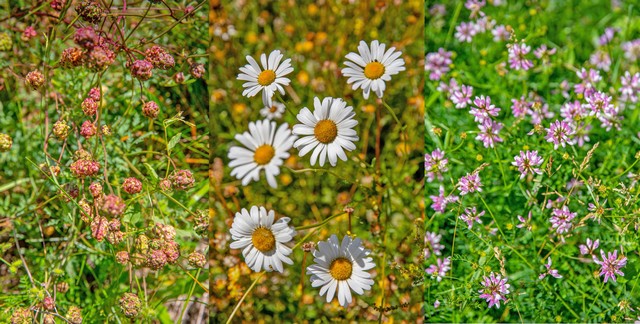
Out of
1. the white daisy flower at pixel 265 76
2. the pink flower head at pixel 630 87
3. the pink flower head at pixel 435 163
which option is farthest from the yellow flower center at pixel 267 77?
the pink flower head at pixel 630 87

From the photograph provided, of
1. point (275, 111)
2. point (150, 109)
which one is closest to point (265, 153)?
point (150, 109)

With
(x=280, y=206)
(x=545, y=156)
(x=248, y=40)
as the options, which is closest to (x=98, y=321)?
(x=280, y=206)

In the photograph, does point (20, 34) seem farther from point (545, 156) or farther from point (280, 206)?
point (545, 156)

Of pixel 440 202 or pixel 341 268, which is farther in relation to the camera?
pixel 440 202

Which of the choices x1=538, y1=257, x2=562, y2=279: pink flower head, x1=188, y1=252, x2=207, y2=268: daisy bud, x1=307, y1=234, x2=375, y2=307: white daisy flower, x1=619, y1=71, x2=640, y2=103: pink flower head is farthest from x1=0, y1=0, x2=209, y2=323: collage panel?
x1=619, y1=71, x2=640, y2=103: pink flower head

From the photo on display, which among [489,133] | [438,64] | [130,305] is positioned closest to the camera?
[130,305]

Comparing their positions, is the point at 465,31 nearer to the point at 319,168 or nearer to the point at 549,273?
the point at 319,168
